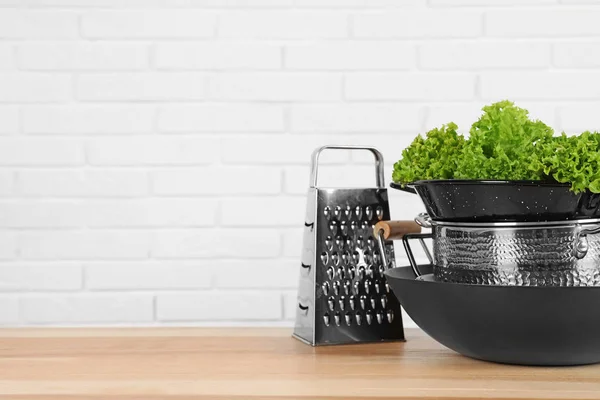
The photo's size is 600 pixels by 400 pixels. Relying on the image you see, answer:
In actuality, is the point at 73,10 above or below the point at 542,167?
above

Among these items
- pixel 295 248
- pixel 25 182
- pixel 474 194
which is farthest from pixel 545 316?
pixel 25 182

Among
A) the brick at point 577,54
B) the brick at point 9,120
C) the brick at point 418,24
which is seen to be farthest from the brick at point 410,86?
the brick at point 9,120

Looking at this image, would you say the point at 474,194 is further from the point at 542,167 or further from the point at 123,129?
the point at 123,129

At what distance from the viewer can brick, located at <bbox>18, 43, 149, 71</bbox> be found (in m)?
1.93

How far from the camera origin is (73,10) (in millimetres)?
1931

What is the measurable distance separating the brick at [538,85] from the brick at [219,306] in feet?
2.60

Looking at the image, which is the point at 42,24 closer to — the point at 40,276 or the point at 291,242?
the point at 40,276

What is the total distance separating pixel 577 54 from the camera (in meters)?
1.95

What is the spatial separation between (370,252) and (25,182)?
41.4 inches

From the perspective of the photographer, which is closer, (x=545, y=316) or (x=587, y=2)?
(x=545, y=316)

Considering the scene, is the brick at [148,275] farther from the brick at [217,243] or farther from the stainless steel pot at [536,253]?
the stainless steel pot at [536,253]

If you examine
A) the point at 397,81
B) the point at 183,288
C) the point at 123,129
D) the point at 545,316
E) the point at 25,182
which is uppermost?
the point at 397,81

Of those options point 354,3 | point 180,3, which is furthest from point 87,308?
point 354,3

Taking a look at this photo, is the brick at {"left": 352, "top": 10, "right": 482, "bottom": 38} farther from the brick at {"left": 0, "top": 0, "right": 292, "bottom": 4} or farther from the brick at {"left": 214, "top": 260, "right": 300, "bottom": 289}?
the brick at {"left": 214, "top": 260, "right": 300, "bottom": 289}
